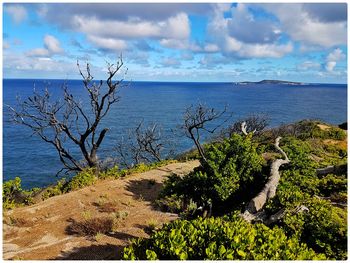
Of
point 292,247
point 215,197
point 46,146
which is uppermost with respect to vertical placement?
point 292,247

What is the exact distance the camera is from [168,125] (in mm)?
74812

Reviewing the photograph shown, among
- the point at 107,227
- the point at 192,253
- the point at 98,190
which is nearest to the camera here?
the point at 192,253

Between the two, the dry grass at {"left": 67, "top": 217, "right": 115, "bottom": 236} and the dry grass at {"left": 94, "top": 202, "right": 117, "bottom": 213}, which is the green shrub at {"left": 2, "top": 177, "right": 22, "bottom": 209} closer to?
the dry grass at {"left": 94, "top": 202, "right": 117, "bottom": 213}

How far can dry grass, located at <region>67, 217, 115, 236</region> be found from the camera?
37.8ft

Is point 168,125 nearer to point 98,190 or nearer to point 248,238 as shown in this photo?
point 98,190

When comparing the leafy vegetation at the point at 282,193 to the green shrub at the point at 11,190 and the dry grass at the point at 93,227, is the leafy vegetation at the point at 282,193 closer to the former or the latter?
the dry grass at the point at 93,227

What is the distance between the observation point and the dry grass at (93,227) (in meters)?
11.5

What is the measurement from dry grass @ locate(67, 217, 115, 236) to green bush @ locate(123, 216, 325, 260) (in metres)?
4.65

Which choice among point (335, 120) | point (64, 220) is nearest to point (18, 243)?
point (64, 220)

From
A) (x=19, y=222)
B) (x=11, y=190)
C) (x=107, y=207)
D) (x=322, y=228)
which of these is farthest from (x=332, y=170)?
(x=11, y=190)

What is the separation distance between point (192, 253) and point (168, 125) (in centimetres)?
6849

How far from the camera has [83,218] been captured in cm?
1323

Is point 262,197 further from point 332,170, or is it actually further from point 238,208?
point 332,170

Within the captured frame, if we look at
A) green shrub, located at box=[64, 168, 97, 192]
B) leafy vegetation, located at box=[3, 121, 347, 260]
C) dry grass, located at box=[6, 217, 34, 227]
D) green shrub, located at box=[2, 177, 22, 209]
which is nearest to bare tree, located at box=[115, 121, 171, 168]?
green shrub, located at box=[64, 168, 97, 192]
